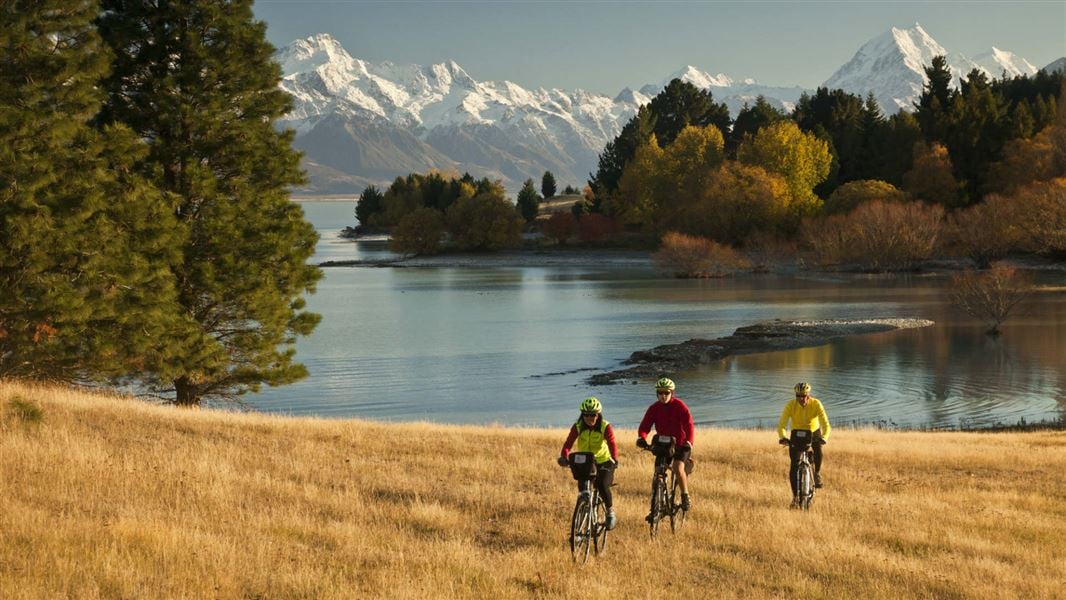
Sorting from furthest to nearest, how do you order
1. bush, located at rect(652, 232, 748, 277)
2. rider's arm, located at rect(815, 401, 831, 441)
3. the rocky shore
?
1. bush, located at rect(652, 232, 748, 277)
2. the rocky shore
3. rider's arm, located at rect(815, 401, 831, 441)

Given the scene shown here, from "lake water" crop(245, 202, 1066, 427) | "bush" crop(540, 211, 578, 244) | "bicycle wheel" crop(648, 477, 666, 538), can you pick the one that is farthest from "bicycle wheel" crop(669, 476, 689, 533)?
"bush" crop(540, 211, 578, 244)

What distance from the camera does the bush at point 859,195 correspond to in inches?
4078

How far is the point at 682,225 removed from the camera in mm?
122312

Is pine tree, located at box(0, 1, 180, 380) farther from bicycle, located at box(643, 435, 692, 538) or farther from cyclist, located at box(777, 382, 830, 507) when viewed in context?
cyclist, located at box(777, 382, 830, 507)

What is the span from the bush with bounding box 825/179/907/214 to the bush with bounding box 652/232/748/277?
10989 mm

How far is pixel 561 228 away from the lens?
149m

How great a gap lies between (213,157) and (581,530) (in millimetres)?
22379

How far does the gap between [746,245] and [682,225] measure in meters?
10.4

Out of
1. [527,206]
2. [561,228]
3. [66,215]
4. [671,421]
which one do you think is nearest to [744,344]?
[66,215]

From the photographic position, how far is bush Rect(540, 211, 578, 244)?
487ft

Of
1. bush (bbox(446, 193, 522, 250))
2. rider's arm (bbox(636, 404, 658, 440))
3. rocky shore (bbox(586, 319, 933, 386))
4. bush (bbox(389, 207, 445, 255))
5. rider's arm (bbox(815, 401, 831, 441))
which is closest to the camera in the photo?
rider's arm (bbox(636, 404, 658, 440))

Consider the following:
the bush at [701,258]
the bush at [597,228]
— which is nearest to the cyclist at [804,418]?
the bush at [701,258]

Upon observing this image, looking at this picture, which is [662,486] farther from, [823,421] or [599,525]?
[823,421]

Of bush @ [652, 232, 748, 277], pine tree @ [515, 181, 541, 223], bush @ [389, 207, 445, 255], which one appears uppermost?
pine tree @ [515, 181, 541, 223]
